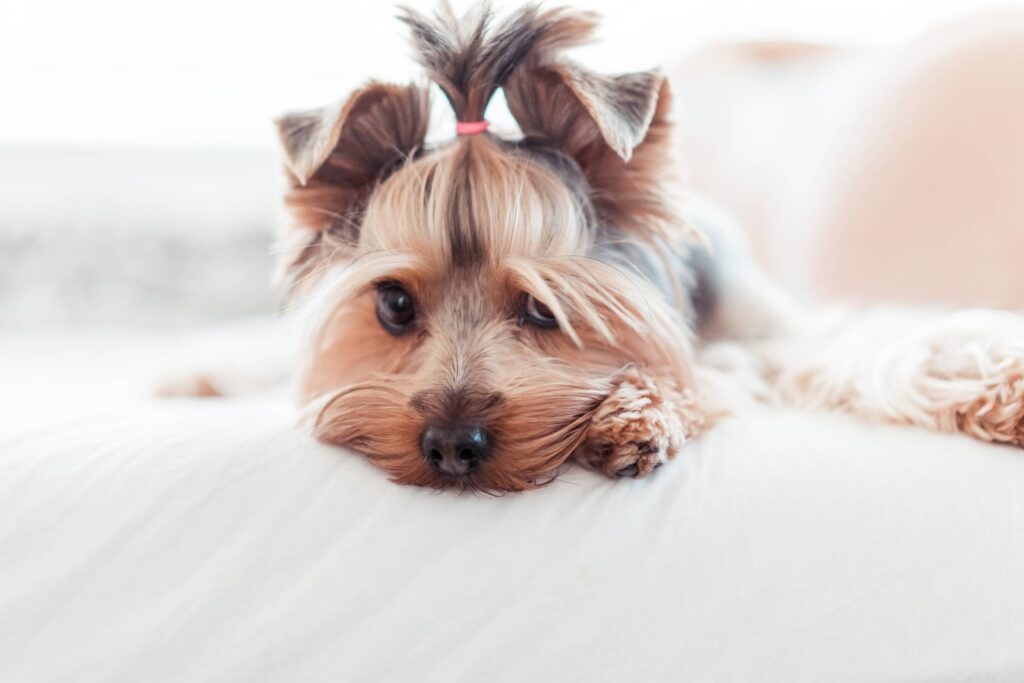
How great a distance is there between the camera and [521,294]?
1.70 meters

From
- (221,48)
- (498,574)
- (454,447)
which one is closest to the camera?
(498,574)

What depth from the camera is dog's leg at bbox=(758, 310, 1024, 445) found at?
1.56 m

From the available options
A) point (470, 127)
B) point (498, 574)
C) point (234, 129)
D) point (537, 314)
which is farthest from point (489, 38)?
point (234, 129)

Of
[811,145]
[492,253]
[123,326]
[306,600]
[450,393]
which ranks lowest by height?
[123,326]

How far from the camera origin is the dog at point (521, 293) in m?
1.50

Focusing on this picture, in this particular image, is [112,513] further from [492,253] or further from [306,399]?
[492,253]

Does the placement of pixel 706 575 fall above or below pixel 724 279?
below

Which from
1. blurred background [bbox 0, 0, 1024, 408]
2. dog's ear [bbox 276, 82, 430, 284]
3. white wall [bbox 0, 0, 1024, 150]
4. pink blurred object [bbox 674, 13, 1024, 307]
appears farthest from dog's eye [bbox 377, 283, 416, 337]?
white wall [bbox 0, 0, 1024, 150]

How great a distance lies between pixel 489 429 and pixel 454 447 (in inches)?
3.1

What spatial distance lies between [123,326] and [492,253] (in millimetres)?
2198

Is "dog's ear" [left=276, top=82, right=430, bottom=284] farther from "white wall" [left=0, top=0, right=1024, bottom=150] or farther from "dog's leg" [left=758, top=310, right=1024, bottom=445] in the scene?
"white wall" [left=0, top=0, right=1024, bottom=150]

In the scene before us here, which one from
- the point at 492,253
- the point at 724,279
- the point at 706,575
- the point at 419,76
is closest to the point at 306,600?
the point at 706,575

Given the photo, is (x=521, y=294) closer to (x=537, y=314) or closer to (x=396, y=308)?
(x=537, y=314)

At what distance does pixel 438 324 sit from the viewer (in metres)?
1.73
